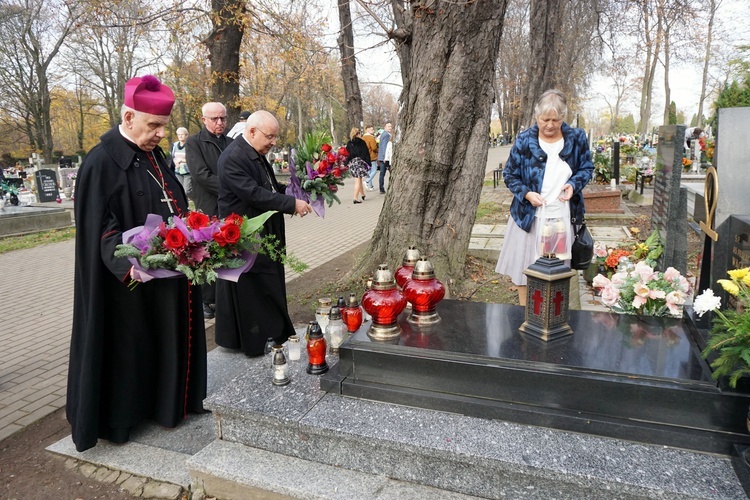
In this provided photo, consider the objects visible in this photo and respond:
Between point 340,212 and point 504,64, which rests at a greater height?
point 504,64

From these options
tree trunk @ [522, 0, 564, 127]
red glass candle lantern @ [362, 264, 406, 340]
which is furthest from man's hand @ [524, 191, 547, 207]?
tree trunk @ [522, 0, 564, 127]

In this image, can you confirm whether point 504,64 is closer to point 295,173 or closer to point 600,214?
point 600,214

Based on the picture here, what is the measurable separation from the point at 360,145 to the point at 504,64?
22.9 m

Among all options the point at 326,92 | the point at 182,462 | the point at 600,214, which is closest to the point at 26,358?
the point at 182,462

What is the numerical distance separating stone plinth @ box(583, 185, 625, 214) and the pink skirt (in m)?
6.10

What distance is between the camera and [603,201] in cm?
984

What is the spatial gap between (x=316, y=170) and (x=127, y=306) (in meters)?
2.00

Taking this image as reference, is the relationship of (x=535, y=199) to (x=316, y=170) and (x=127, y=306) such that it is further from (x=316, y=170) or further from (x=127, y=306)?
(x=127, y=306)

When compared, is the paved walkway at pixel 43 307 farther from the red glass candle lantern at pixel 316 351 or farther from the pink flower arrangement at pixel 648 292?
the pink flower arrangement at pixel 648 292

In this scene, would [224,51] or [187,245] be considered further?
[224,51]

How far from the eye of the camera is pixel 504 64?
32.7 m

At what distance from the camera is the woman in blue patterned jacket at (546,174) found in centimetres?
399

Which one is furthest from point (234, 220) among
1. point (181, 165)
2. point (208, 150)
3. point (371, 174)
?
point (371, 174)

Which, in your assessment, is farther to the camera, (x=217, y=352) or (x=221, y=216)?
(x=217, y=352)
